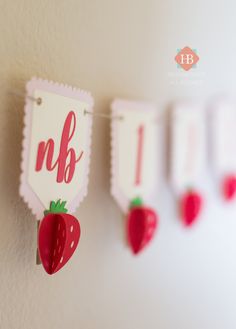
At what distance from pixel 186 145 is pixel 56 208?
1.02 ft

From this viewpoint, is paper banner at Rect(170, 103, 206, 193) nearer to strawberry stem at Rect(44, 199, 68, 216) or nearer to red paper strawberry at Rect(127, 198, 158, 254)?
red paper strawberry at Rect(127, 198, 158, 254)

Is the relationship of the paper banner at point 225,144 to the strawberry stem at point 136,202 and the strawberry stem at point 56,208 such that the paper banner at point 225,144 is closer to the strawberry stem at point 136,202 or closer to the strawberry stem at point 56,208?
the strawberry stem at point 136,202

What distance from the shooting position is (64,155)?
0.38m

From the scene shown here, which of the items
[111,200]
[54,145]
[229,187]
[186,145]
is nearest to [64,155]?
[54,145]

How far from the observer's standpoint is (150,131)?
55 centimetres

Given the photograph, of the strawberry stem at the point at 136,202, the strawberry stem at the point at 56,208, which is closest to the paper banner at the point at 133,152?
the strawberry stem at the point at 136,202

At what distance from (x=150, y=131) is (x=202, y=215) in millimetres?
181

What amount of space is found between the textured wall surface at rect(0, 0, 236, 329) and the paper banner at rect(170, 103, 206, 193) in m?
0.03

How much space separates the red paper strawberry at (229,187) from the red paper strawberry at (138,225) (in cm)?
21

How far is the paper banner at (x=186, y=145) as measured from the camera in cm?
59

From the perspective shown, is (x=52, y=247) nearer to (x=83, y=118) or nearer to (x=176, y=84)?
(x=83, y=118)

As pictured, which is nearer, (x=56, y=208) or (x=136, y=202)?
(x=56, y=208)

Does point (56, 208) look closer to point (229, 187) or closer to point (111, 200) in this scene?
point (111, 200)

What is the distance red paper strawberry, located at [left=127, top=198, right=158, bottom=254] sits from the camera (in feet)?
1.68
